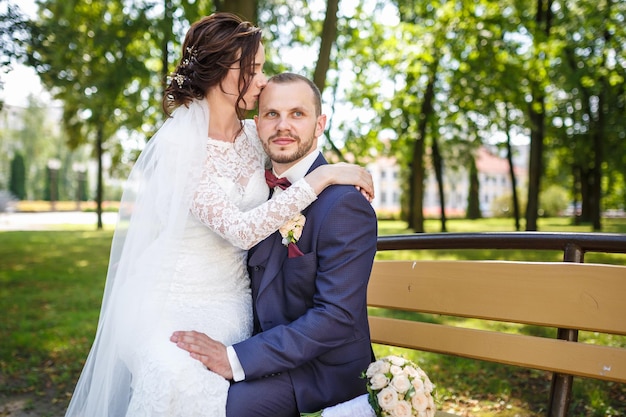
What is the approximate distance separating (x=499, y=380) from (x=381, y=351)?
4.56ft

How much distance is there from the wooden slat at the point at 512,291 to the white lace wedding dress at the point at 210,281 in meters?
0.82

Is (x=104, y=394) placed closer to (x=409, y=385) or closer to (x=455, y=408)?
(x=409, y=385)

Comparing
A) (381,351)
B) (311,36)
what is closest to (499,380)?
(381,351)

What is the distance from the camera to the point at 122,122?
15039 mm

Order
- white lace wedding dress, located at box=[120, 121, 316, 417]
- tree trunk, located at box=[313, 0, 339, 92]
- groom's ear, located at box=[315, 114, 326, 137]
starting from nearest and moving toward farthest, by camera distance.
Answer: white lace wedding dress, located at box=[120, 121, 316, 417] < groom's ear, located at box=[315, 114, 326, 137] < tree trunk, located at box=[313, 0, 339, 92]

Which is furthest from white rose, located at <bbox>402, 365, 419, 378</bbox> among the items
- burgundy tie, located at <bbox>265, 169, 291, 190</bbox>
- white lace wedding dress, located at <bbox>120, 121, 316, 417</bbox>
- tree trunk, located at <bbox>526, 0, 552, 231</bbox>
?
tree trunk, located at <bbox>526, 0, 552, 231</bbox>

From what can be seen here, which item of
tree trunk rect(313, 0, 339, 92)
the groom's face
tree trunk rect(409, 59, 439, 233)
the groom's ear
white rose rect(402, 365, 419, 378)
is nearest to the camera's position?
white rose rect(402, 365, 419, 378)

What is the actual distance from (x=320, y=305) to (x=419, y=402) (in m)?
0.59

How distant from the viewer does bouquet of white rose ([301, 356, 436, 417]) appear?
233cm

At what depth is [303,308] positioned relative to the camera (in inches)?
111

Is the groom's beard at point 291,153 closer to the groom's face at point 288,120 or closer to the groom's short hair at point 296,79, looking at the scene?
the groom's face at point 288,120

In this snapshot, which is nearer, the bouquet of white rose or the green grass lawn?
the bouquet of white rose

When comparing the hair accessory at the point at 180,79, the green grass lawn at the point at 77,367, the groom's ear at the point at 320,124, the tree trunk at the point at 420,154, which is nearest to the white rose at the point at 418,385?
the groom's ear at the point at 320,124

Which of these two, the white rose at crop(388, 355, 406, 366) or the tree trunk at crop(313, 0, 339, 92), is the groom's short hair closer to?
the white rose at crop(388, 355, 406, 366)
